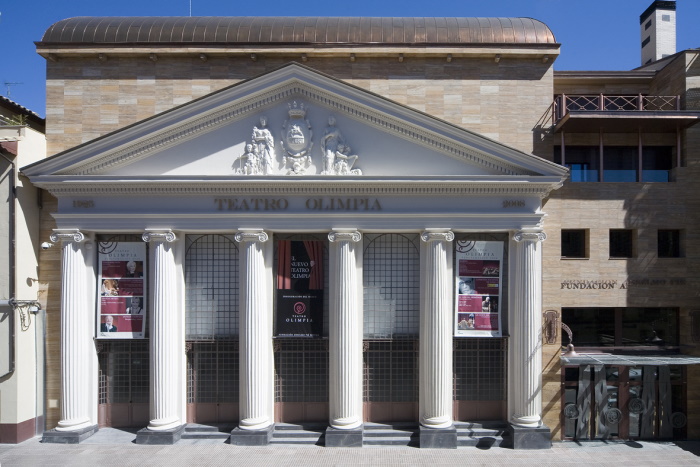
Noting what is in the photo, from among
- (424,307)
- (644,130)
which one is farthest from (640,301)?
(424,307)

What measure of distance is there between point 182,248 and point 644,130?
1801cm

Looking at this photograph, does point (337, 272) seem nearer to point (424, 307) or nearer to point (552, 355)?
point (424, 307)

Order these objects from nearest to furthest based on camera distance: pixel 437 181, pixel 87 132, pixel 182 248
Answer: pixel 437 181, pixel 182 248, pixel 87 132

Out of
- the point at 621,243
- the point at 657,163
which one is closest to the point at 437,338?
the point at 621,243

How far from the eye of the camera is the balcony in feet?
57.1

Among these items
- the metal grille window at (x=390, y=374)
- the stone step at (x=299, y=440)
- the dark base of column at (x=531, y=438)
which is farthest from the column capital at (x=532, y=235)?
the stone step at (x=299, y=440)

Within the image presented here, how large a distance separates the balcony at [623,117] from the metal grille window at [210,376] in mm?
15081

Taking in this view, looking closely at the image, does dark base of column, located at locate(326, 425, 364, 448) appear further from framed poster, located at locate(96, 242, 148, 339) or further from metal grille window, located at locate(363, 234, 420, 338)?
framed poster, located at locate(96, 242, 148, 339)

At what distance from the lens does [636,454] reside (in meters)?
16.6

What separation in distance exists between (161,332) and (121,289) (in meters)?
2.37

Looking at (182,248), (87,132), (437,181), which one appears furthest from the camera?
(87,132)

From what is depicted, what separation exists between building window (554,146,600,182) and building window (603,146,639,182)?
1.37 ft

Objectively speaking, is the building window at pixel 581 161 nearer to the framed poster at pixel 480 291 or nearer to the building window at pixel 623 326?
the framed poster at pixel 480 291

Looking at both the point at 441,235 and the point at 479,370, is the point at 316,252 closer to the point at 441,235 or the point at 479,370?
the point at 441,235
